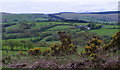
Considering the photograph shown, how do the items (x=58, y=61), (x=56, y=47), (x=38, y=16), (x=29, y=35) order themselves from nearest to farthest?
(x=58, y=61) < (x=56, y=47) < (x=29, y=35) < (x=38, y=16)

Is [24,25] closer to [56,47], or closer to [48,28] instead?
[48,28]

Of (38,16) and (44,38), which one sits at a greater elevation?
(38,16)

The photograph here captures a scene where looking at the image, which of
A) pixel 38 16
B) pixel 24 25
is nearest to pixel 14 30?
pixel 24 25

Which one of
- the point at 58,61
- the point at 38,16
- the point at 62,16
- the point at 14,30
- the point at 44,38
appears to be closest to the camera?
the point at 58,61

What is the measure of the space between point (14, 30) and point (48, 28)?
8181 mm

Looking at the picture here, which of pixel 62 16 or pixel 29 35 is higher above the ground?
pixel 62 16

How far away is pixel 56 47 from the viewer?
12.9m

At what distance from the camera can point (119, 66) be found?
7.03 m

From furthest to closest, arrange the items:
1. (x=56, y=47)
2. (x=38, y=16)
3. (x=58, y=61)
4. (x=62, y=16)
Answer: (x=38, y=16)
(x=62, y=16)
(x=56, y=47)
(x=58, y=61)

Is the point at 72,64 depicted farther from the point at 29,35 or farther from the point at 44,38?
the point at 29,35

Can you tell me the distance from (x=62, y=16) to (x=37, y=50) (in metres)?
42.2

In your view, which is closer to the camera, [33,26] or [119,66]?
[119,66]

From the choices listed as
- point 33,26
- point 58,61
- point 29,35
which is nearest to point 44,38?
point 29,35

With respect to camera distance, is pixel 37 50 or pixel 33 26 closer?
pixel 37 50
